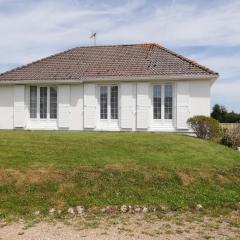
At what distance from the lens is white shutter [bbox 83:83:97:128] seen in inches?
1005

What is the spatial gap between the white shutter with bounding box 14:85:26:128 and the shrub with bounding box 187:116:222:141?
32.6ft

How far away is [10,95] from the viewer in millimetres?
26844

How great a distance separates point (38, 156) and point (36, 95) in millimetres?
11920

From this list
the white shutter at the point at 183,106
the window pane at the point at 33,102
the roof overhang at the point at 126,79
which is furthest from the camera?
the window pane at the point at 33,102

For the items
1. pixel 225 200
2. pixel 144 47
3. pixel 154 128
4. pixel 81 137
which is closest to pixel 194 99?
pixel 154 128

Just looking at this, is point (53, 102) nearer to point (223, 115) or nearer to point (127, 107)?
point (127, 107)

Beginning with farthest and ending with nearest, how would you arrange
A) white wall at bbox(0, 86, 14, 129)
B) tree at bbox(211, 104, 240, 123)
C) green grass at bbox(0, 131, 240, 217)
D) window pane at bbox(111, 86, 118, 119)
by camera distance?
tree at bbox(211, 104, 240, 123), white wall at bbox(0, 86, 14, 129), window pane at bbox(111, 86, 118, 119), green grass at bbox(0, 131, 240, 217)

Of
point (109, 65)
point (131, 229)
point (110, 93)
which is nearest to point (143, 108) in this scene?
point (110, 93)

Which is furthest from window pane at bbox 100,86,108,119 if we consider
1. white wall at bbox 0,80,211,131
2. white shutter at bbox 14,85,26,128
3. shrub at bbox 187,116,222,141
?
shrub at bbox 187,116,222,141

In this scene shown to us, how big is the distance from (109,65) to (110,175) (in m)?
14.2

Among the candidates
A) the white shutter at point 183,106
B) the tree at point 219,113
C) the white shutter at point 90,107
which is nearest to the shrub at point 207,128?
the white shutter at point 183,106

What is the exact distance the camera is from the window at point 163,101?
24.8m

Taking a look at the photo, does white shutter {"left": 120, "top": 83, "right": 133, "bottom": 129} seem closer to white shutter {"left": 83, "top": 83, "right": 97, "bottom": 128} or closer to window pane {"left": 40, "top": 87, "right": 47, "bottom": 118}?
white shutter {"left": 83, "top": 83, "right": 97, "bottom": 128}

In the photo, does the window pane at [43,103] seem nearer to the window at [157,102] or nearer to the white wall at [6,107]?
the white wall at [6,107]
